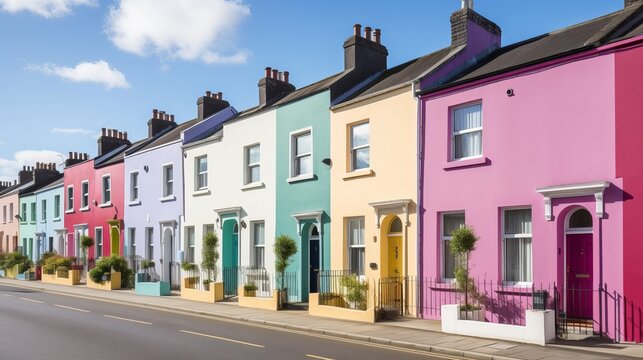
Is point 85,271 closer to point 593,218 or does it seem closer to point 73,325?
point 73,325

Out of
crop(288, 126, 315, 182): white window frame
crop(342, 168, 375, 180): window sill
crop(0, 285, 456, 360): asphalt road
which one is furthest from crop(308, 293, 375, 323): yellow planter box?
crop(288, 126, 315, 182): white window frame

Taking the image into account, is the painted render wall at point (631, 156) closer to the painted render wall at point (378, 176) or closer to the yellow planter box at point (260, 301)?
the painted render wall at point (378, 176)

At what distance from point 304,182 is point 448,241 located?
621cm

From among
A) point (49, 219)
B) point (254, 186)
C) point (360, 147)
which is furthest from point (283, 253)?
point (49, 219)

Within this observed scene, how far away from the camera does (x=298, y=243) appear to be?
2100cm

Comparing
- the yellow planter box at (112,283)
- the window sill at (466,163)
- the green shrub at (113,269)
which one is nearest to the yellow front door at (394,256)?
the window sill at (466,163)

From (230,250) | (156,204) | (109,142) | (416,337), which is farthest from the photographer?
(109,142)

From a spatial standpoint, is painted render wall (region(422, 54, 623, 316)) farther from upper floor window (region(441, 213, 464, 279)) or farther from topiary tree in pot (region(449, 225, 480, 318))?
topiary tree in pot (region(449, 225, 480, 318))

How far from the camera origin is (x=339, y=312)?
55.7ft

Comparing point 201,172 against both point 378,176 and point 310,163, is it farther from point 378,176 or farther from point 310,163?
point 378,176

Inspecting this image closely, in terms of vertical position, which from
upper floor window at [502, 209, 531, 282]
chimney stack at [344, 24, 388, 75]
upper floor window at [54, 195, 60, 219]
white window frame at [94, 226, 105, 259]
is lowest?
white window frame at [94, 226, 105, 259]

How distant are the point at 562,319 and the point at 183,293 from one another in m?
14.9

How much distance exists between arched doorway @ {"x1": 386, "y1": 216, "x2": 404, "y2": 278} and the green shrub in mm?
16170

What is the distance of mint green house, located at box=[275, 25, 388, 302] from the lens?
20.2 metres
